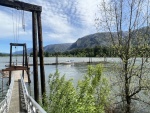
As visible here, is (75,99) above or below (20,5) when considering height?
below

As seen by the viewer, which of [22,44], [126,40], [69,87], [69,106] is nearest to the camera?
[69,106]

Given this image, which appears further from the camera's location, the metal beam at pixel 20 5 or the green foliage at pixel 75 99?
the metal beam at pixel 20 5

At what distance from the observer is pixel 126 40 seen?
602 inches

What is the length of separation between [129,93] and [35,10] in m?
7.60

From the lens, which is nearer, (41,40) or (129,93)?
(41,40)

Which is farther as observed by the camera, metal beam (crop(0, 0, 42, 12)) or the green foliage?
metal beam (crop(0, 0, 42, 12))

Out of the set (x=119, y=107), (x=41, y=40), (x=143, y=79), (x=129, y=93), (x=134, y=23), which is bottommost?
(x=119, y=107)

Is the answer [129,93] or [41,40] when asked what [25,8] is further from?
[129,93]

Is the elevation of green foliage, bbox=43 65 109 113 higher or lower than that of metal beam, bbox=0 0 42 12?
lower

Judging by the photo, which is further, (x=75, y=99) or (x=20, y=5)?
(x=20, y=5)

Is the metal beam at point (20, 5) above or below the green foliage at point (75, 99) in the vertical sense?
above

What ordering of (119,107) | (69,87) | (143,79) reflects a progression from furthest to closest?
(119,107), (143,79), (69,87)

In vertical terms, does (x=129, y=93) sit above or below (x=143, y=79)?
below

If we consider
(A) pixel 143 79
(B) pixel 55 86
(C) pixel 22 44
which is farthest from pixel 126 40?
(C) pixel 22 44
